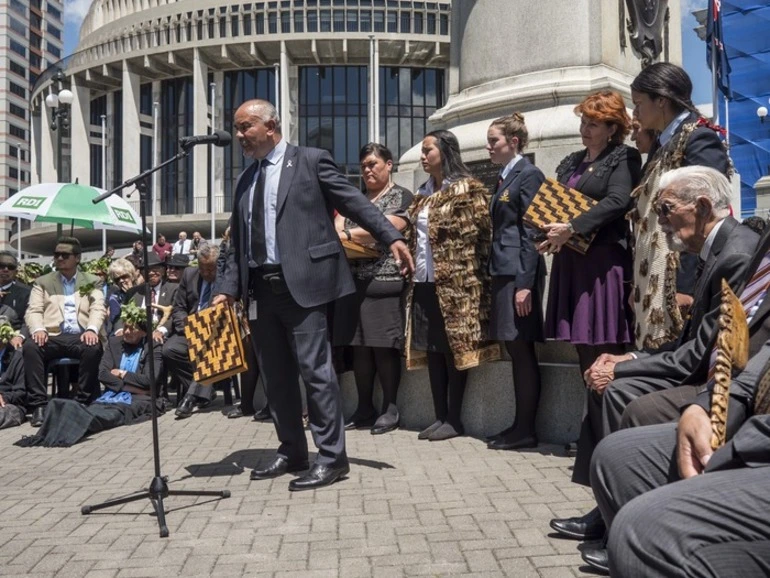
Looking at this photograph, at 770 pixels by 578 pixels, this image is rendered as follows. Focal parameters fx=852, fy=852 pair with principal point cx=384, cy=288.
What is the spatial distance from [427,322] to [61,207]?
23.7ft

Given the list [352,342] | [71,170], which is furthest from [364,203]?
[71,170]

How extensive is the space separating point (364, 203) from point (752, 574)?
3590 mm

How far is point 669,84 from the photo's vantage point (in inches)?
188

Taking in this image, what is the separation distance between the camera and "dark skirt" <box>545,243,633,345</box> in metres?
5.39

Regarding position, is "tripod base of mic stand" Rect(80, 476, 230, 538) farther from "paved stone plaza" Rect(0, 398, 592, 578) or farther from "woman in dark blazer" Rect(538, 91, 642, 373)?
"woman in dark blazer" Rect(538, 91, 642, 373)

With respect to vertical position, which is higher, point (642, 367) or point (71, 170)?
point (71, 170)

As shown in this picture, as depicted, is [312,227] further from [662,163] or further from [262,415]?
[262,415]

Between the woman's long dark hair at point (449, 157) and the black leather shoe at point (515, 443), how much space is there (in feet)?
6.51

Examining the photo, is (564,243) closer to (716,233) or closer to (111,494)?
(716,233)

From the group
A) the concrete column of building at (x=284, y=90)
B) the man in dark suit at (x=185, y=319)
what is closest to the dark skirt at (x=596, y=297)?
the man in dark suit at (x=185, y=319)

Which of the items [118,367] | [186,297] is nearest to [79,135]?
[186,297]

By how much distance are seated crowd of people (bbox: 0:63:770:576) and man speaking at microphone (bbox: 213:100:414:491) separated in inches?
21.8

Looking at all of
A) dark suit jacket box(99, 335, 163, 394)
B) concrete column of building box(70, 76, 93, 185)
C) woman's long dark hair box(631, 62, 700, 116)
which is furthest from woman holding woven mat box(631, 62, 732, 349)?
concrete column of building box(70, 76, 93, 185)

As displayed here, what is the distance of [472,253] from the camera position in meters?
6.28
